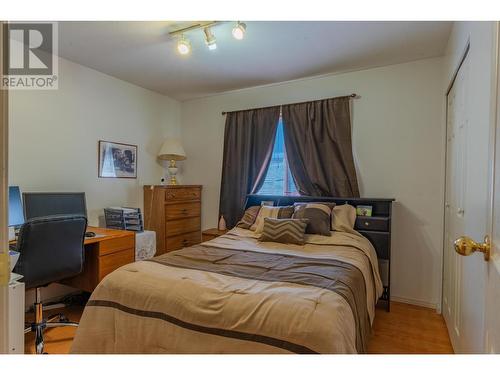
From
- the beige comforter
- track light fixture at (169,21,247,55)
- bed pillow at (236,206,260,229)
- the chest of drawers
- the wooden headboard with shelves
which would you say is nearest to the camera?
the beige comforter

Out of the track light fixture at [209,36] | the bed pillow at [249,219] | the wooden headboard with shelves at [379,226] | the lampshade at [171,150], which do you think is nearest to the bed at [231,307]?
the wooden headboard with shelves at [379,226]

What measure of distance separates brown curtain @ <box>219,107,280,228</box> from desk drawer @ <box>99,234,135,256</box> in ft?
4.24

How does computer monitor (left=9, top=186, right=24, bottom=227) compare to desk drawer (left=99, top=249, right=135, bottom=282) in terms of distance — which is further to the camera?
desk drawer (left=99, top=249, right=135, bottom=282)

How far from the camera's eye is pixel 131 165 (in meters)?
3.51

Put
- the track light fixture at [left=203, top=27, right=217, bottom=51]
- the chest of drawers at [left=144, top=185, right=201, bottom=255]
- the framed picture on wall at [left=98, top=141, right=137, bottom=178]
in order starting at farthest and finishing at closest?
1. the chest of drawers at [left=144, top=185, right=201, bottom=255]
2. the framed picture on wall at [left=98, top=141, right=137, bottom=178]
3. the track light fixture at [left=203, top=27, right=217, bottom=51]

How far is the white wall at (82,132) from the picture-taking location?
99.1 inches

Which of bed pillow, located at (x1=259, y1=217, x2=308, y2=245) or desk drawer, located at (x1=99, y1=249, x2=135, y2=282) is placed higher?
bed pillow, located at (x1=259, y1=217, x2=308, y2=245)

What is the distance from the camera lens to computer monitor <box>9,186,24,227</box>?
7.17 feet

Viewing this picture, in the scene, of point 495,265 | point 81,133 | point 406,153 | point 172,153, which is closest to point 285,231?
point 406,153

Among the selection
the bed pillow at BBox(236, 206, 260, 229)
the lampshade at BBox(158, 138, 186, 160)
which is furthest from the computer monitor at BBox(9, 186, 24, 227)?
the bed pillow at BBox(236, 206, 260, 229)

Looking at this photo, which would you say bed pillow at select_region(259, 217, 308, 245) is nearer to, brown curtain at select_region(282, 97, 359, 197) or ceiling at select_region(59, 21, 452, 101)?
brown curtain at select_region(282, 97, 359, 197)

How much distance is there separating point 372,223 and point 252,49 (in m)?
2.01
